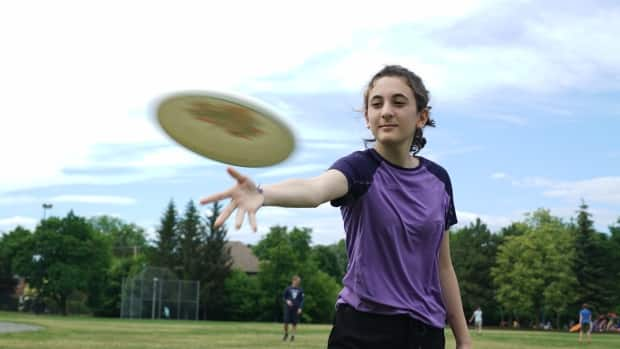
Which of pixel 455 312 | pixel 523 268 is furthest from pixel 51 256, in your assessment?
pixel 455 312

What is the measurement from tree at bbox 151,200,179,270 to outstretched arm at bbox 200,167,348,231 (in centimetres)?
9222

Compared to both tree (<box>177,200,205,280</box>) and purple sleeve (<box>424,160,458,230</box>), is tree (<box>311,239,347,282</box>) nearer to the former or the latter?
tree (<box>177,200,205,280</box>)

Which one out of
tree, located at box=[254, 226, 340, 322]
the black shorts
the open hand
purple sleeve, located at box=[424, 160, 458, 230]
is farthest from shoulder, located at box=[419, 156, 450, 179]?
tree, located at box=[254, 226, 340, 322]

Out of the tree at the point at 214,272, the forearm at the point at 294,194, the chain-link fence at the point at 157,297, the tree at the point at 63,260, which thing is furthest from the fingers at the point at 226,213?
the tree at the point at 63,260

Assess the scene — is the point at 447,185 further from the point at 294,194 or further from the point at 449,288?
the point at 294,194

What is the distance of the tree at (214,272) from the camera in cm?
8644

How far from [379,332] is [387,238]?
48 cm

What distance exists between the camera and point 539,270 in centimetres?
8481

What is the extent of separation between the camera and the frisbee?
11.5ft

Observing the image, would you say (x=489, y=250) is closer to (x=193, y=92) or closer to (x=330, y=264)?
(x=330, y=264)

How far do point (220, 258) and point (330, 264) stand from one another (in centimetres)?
3457

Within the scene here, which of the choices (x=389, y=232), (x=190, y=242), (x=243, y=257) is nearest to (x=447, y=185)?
(x=389, y=232)

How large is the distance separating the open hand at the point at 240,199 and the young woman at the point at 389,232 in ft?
2.63

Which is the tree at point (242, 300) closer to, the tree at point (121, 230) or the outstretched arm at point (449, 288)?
the tree at point (121, 230)
